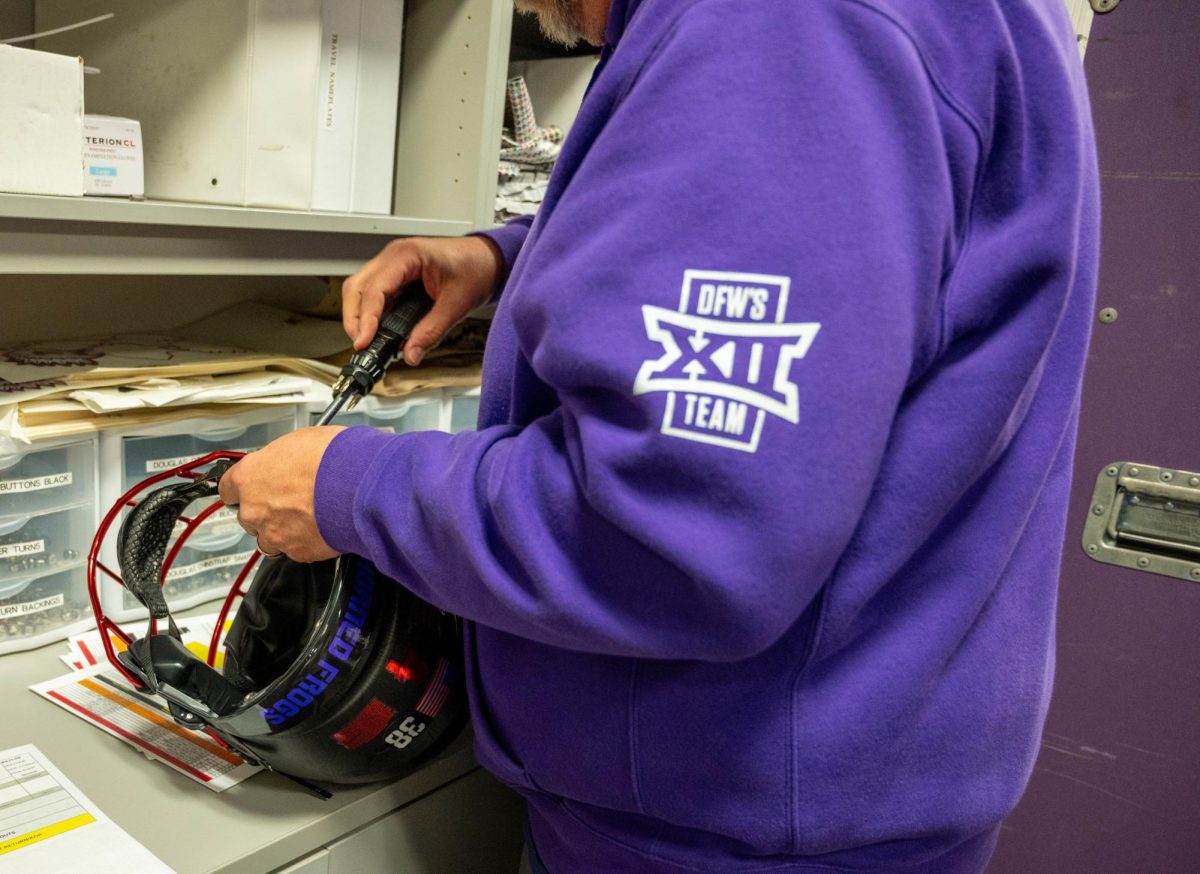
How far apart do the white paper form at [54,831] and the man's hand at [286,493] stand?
27cm

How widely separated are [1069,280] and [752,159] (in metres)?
0.20

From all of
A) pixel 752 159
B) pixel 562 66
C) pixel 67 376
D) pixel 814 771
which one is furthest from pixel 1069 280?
pixel 562 66

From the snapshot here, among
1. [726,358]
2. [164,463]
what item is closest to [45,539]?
[164,463]

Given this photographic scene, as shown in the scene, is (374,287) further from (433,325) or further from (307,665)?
(307,665)

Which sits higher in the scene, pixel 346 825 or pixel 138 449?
pixel 138 449

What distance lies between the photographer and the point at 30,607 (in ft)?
3.54

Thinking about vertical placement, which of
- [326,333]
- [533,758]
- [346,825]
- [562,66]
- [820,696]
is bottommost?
[346,825]

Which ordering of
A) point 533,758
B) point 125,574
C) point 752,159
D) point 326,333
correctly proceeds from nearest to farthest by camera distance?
point 752,159
point 533,758
point 125,574
point 326,333

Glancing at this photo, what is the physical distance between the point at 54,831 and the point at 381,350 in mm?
518

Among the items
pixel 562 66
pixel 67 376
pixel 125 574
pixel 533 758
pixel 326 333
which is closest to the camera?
pixel 533 758

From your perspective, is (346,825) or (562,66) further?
(562,66)

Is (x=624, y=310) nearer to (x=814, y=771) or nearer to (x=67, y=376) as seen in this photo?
(x=814, y=771)

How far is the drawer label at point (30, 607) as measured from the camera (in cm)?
106

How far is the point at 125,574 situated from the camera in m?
0.84
